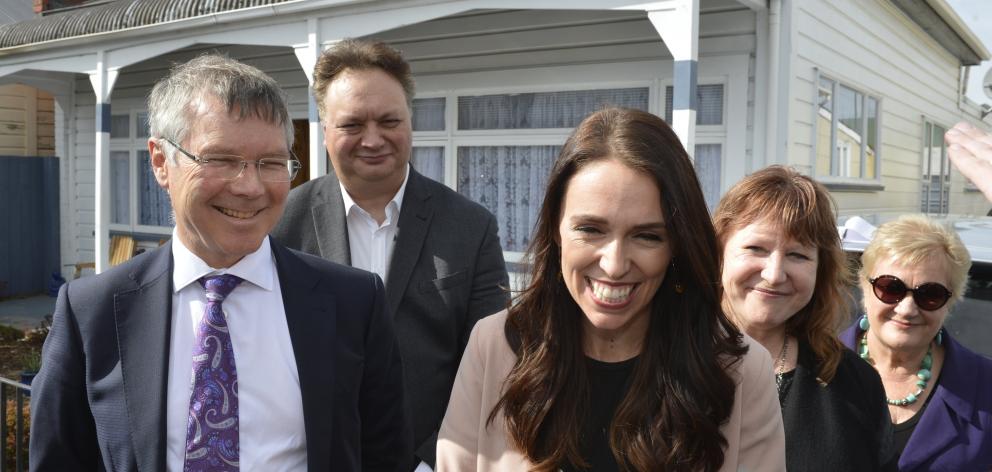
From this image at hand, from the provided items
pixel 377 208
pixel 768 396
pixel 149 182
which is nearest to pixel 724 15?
pixel 377 208

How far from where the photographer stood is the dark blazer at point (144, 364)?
156cm

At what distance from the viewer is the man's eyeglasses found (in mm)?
1563

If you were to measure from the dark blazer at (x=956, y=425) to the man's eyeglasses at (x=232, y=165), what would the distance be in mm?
1857

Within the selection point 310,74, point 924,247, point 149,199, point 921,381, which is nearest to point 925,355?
point 921,381

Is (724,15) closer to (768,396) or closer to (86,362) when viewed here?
(768,396)

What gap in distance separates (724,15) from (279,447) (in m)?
5.24

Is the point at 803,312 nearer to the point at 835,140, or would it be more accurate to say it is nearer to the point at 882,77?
the point at 835,140

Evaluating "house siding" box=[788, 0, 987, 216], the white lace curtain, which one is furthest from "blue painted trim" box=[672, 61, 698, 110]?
the white lace curtain

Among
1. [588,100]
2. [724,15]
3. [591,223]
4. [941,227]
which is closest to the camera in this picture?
[591,223]

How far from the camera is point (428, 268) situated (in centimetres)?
227

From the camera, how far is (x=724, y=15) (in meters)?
5.82

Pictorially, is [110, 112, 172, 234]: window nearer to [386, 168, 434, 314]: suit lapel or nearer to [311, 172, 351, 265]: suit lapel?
[311, 172, 351, 265]: suit lapel

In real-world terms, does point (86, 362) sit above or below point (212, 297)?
below

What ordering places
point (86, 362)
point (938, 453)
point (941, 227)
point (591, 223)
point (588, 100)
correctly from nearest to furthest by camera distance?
point (591, 223) → point (86, 362) → point (938, 453) → point (941, 227) → point (588, 100)
